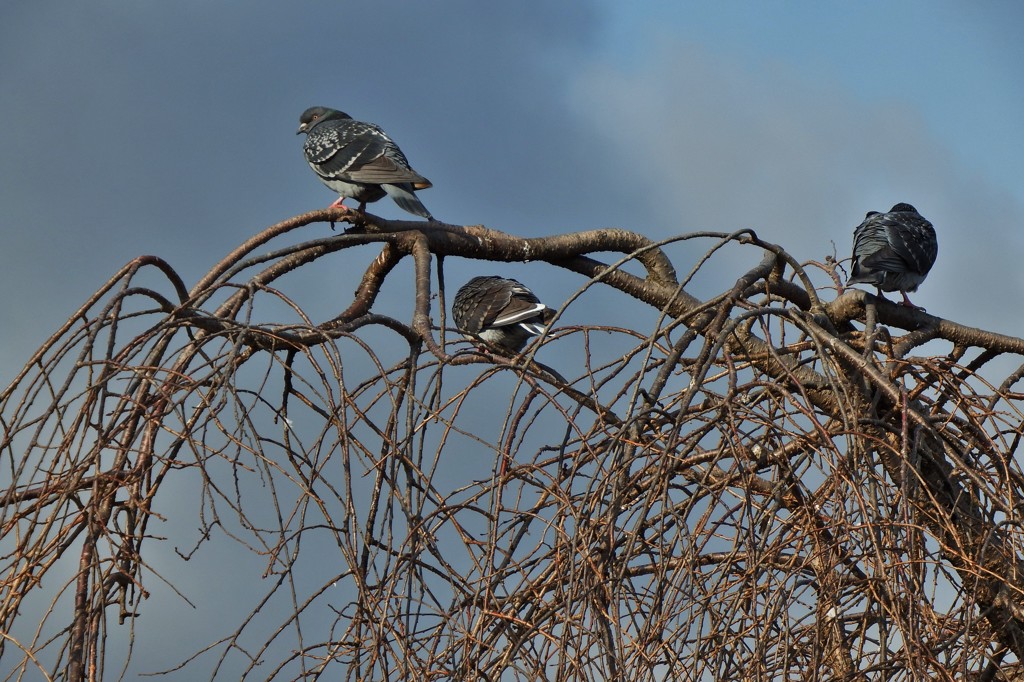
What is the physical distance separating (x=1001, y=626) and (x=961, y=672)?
121 cm

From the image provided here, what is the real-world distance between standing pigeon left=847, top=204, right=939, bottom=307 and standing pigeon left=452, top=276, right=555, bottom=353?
65.6 inches

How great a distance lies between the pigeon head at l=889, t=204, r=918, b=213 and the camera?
22.0 feet

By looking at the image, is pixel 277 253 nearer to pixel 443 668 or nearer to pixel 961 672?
pixel 443 668

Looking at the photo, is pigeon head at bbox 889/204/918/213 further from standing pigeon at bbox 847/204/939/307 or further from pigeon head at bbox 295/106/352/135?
pigeon head at bbox 295/106/352/135

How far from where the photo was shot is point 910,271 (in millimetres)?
5953

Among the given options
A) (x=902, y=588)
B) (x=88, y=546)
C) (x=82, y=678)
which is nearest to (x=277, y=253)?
(x=88, y=546)

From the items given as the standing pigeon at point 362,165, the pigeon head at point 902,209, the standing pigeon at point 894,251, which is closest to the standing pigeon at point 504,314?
the standing pigeon at point 362,165

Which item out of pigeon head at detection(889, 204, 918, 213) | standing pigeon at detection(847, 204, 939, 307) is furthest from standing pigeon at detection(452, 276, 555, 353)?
pigeon head at detection(889, 204, 918, 213)

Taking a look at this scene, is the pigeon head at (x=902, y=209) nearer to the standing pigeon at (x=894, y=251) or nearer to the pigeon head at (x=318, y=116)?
the standing pigeon at (x=894, y=251)

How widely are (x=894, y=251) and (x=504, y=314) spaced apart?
2076 millimetres

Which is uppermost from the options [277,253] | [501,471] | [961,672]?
[277,253]

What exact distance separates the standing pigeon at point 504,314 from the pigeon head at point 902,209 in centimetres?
222

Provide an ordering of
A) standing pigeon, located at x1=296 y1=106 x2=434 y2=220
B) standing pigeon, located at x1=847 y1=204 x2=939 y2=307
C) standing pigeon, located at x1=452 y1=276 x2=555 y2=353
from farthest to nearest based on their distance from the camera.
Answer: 1. standing pigeon, located at x1=296 y1=106 x2=434 y2=220
2. standing pigeon, located at x1=452 y1=276 x2=555 y2=353
3. standing pigeon, located at x1=847 y1=204 x2=939 y2=307

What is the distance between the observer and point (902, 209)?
22.7 feet
